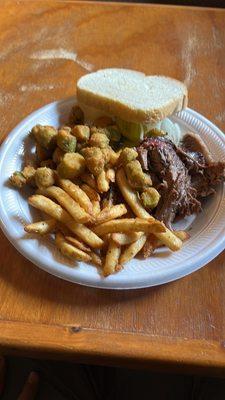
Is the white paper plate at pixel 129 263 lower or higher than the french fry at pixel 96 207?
lower

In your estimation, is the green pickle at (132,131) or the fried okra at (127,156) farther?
the green pickle at (132,131)

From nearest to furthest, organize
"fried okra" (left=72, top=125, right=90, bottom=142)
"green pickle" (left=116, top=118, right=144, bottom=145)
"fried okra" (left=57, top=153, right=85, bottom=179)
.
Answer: "fried okra" (left=57, top=153, right=85, bottom=179)
"fried okra" (left=72, top=125, right=90, bottom=142)
"green pickle" (left=116, top=118, right=144, bottom=145)

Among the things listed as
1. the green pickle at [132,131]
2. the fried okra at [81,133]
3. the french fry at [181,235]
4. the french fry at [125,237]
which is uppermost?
the fried okra at [81,133]

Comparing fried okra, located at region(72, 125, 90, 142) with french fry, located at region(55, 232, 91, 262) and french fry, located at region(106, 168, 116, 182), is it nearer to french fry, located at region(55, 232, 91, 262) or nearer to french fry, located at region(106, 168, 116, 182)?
french fry, located at region(106, 168, 116, 182)

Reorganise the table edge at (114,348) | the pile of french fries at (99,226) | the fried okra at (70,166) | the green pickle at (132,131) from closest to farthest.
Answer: the table edge at (114,348)
the pile of french fries at (99,226)
the fried okra at (70,166)
the green pickle at (132,131)

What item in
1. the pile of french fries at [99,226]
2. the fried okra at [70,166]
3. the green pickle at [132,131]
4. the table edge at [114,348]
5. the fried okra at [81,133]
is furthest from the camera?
the green pickle at [132,131]

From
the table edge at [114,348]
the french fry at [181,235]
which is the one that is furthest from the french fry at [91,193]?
the table edge at [114,348]

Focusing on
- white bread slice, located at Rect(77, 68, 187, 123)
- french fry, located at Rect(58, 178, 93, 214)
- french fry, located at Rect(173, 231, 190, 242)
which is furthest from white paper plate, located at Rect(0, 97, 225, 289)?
white bread slice, located at Rect(77, 68, 187, 123)

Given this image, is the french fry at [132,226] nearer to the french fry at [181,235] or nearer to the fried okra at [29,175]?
the french fry at [181,235]
